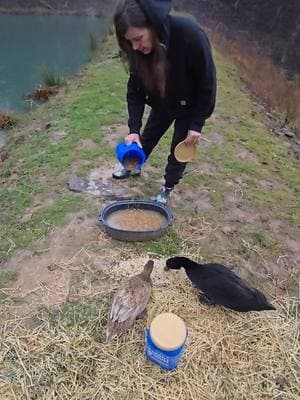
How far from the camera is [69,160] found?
4301 mm

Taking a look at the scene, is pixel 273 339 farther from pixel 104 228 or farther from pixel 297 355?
pixel 104 228

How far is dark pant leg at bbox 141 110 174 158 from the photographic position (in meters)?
3.23

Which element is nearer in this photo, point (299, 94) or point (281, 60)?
point (299, 94)

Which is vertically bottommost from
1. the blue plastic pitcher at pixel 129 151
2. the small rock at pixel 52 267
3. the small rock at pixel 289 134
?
the small rock at pixel 289 134

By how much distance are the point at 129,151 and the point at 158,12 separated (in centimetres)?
123

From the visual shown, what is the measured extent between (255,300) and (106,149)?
252 cm

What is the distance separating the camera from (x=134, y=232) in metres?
3.05

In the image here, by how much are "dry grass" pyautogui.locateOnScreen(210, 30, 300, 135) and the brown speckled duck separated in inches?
191

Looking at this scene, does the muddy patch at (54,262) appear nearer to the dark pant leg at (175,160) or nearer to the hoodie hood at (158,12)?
the dark pant leg at (175,160)

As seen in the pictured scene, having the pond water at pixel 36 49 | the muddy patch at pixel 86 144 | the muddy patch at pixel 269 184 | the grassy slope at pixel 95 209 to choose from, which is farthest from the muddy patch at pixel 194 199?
the pond water at pixel 36 49

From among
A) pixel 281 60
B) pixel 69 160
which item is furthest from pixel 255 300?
pixel 281 60

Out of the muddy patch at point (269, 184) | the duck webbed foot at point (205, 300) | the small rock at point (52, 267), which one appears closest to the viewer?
the duck webbed foot at point (205, 300)

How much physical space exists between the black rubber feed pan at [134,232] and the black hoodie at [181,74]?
573 millimetres

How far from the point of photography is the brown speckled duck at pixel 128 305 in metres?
2.31
